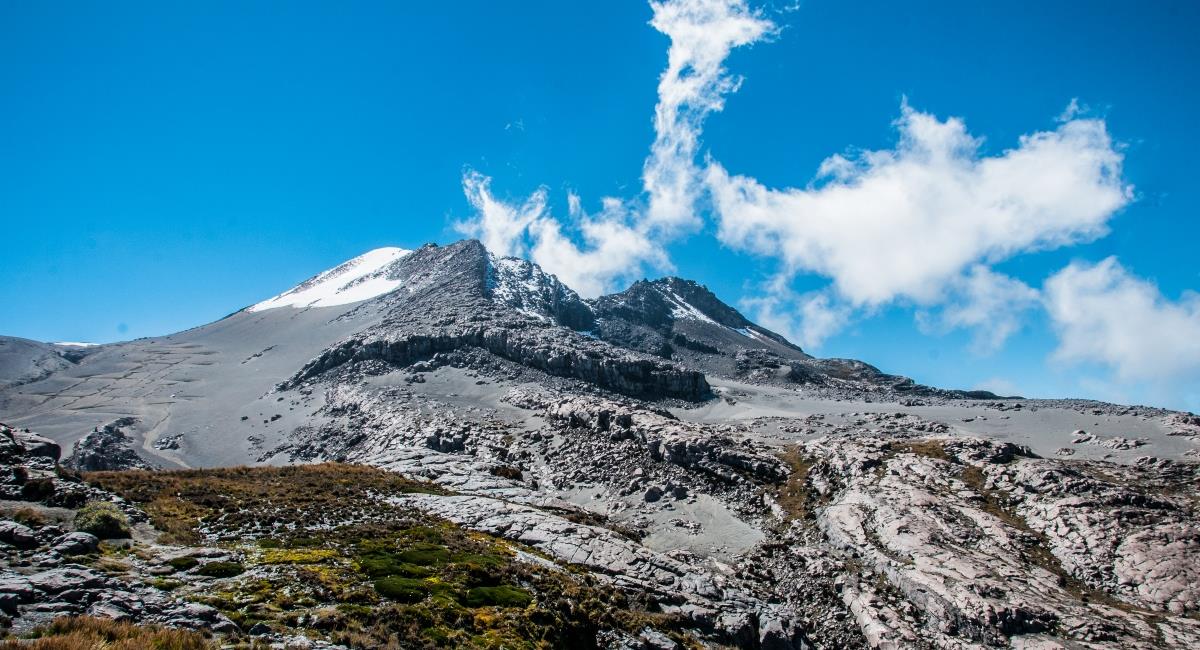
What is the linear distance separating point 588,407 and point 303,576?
5360 centimetres

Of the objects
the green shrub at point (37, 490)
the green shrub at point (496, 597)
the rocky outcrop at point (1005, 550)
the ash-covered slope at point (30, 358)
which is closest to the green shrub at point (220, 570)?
the green shrub at point (496, 597)

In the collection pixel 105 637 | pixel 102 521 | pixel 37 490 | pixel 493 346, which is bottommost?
pixel 105 637

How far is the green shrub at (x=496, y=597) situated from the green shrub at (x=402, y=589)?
1916mm

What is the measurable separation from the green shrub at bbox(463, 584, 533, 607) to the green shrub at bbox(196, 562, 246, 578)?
362 inches

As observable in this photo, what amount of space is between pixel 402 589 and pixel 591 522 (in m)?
24.7

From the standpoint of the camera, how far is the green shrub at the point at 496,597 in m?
24.1

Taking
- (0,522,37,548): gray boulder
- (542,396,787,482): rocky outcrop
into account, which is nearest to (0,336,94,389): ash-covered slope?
(542,396,787,482): rocky outcrop

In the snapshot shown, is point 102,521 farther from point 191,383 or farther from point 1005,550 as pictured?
point 191,383

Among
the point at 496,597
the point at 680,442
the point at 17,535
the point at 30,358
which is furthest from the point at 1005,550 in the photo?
the point at 30,358

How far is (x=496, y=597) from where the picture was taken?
81.6 feet

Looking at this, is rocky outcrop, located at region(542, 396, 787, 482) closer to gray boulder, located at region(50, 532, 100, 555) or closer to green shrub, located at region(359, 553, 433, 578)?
green shrub, located at region(359, 553, 433, 578)

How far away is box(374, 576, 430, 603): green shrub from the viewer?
22.7m

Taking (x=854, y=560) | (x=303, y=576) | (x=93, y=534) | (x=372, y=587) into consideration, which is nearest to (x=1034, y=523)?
(x=854, y=560)

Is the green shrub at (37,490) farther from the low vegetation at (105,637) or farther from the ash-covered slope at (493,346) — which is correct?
the ash-covered slope at (493,346)
